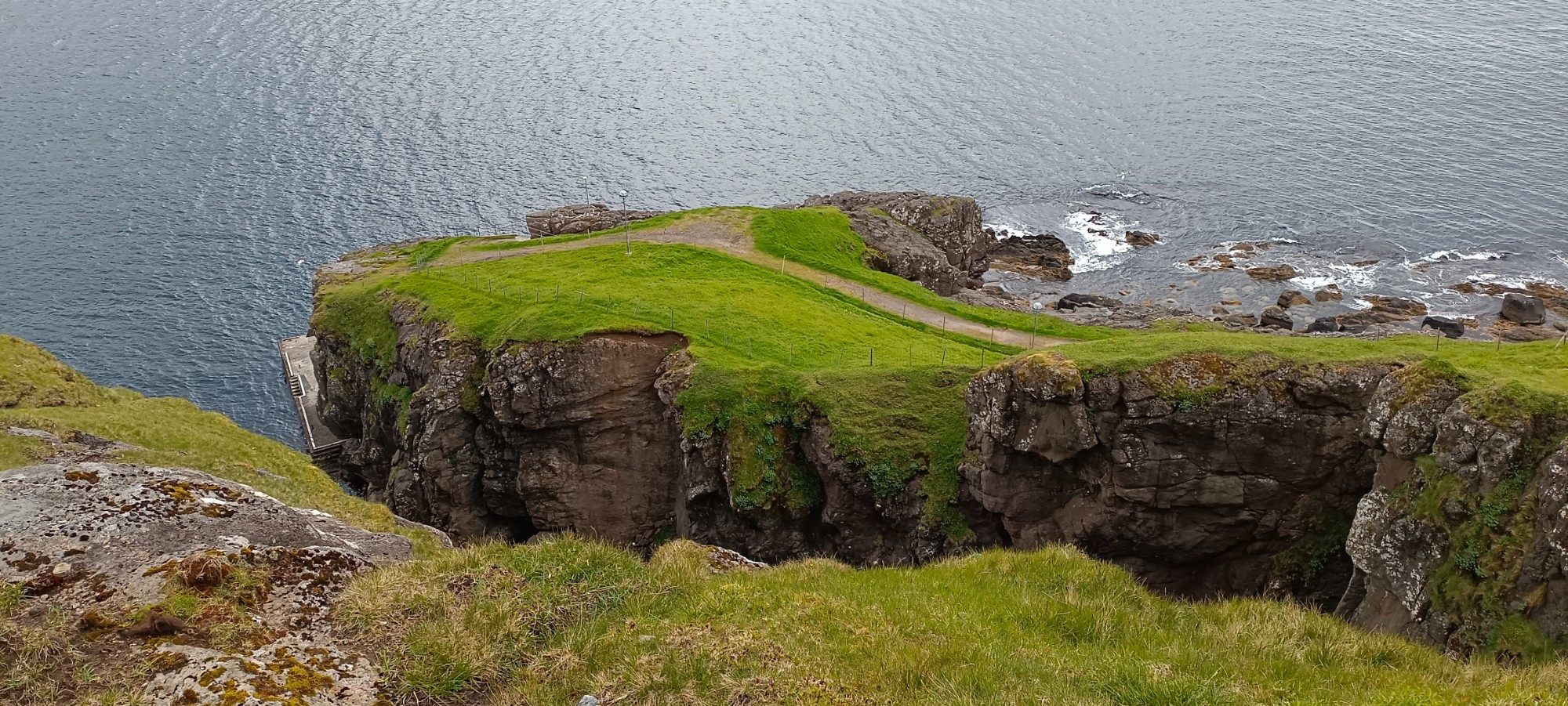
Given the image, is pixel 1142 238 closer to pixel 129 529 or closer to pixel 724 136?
pixel 724 136

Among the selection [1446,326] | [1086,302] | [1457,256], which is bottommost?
[1446,326]

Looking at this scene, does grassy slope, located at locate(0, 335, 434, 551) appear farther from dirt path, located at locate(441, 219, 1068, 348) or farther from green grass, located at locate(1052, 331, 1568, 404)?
green grass, located at locate(1052, 331, 1568, 404)

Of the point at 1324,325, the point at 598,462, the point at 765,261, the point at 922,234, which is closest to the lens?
the point at 598,462

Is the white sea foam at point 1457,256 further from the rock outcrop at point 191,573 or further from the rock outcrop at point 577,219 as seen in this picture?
the rock outcrop at point 191,573

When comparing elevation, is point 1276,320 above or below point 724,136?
below

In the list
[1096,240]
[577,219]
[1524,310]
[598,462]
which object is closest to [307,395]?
[577,219]

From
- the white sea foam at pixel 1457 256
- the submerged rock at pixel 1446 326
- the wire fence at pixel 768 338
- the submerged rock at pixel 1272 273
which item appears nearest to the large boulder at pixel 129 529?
the wire fence at pixel 768 338

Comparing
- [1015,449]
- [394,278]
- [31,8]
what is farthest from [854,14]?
[1015,449]
